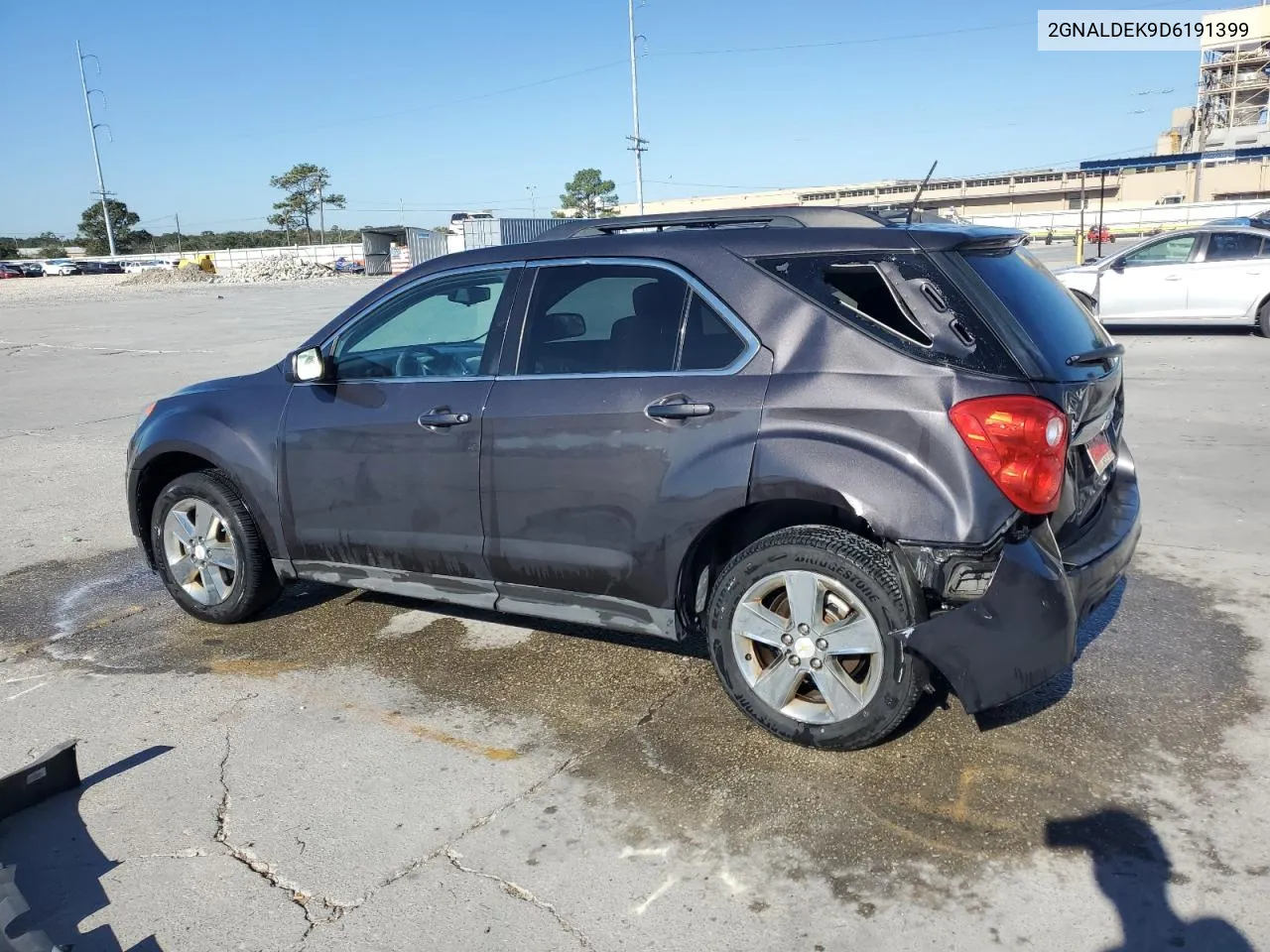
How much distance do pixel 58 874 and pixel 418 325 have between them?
2.84 meters

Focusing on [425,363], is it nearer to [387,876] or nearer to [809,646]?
[809,646]

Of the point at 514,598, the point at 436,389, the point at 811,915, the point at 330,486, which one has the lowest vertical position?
the point at 811,915

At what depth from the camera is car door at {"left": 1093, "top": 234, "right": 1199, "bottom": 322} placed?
47.7ft

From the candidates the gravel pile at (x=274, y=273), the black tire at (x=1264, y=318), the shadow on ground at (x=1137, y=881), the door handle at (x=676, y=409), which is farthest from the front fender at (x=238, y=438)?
the gravel pile at (x=274, y=273)

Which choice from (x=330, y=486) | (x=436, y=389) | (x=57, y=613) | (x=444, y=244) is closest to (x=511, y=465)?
(x=436, y=389)

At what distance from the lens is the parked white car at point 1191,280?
14133 mm

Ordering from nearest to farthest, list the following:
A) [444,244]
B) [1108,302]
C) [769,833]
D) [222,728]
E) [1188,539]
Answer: [769,833] < [222,728] < [1188,539] < [1108,302] < [444,244]

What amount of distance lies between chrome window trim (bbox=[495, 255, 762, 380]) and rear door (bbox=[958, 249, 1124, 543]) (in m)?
0.79

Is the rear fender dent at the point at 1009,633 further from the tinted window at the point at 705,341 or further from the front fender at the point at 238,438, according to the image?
the front fender at the point at 238,438

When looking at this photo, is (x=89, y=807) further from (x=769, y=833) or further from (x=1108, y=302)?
(x=1108, y=302)

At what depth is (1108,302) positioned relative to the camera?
15273 millimetres

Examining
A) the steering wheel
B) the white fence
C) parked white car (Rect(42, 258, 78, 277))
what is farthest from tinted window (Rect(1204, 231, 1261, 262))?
parked white car (Rect(42, 258, 78, 277))

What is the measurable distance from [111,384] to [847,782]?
13.4 metres

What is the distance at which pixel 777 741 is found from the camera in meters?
3.72
